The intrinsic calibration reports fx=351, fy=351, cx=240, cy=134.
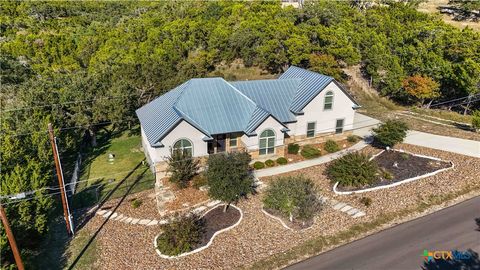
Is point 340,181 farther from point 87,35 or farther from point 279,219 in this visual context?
point 87,35

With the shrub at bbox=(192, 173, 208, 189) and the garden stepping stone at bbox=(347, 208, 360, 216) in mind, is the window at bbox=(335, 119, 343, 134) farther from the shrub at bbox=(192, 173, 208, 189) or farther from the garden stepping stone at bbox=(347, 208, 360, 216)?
the shrub at bbox=(192, 173, 208, 189)

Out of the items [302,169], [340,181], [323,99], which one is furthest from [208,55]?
[340,181]

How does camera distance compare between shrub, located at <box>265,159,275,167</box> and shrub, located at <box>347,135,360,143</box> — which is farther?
shrub, located at <box>347,135,360,143</box>

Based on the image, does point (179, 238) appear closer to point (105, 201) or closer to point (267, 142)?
point (105, 201)

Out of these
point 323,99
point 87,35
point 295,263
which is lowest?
point 295,263

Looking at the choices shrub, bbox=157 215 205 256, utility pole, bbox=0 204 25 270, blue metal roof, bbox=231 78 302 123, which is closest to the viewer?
utility pole, bbox=0 204 25 270

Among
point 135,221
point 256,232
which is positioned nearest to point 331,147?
point 256,232

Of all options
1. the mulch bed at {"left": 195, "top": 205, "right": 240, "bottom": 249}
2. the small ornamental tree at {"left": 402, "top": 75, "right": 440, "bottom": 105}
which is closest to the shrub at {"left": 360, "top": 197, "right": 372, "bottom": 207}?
the mulch bed at {"left": 195, "top": 205, "right": 240, "bottom": 249}
